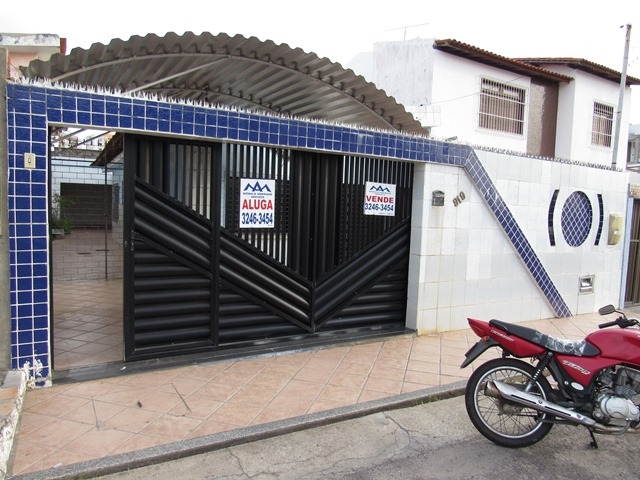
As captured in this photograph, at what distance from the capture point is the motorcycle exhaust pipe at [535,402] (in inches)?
139

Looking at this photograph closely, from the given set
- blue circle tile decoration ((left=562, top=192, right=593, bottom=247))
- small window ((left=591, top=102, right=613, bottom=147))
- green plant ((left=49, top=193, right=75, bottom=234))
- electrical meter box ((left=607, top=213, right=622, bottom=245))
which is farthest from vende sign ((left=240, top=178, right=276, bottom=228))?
small window ((left=591, top=102, right=613, bottom=147))

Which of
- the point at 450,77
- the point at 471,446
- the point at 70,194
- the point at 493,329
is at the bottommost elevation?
the point at 471,446

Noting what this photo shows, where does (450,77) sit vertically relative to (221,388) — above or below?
above

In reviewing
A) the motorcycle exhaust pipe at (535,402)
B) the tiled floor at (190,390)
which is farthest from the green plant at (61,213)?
the motorcycle exhaust pipe at (535,402)

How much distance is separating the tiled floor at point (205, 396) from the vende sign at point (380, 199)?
1772mm

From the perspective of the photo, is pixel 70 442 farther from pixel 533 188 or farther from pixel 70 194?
pixel 70 194

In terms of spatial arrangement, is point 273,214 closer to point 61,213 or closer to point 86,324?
point 86,324

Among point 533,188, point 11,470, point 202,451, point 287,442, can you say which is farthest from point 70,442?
point 533,188

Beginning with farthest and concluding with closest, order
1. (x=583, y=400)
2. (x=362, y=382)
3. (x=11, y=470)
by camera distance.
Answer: (x=362, y=382) → (x=583, y=400) → (x=11, y=470)

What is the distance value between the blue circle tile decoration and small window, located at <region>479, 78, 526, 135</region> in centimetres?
693

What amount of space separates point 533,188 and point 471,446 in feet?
16.7

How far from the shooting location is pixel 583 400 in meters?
3.62

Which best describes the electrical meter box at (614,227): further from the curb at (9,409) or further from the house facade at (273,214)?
the curb at (9,409)

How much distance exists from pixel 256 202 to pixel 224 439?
8.76 feet
